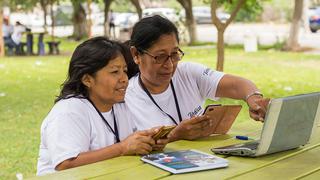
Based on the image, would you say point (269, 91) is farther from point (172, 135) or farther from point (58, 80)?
point (172, 135)

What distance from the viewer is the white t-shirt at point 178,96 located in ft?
9.87

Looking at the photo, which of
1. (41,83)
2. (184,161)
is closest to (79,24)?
(41,83)

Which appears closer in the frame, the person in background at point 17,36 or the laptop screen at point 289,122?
the laptop screen at point 289,122

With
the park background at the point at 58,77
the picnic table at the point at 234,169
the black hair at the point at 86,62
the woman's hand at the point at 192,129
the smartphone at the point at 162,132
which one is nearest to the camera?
the picnic table at the point at 234,169

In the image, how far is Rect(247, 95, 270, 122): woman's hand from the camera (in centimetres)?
276

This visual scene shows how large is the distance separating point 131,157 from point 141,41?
30.1 inches

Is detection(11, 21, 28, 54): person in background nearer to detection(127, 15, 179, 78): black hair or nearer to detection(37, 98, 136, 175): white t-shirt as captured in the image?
detection(127, 15, 179, 78): black hair

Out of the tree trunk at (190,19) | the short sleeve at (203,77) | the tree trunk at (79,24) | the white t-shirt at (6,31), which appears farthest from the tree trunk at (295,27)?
the short sleeve at (203,77)

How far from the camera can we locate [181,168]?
2119mm

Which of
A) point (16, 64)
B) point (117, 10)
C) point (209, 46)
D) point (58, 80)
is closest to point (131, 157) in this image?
point (58, 80)

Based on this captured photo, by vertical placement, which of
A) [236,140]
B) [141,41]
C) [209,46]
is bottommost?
[209,46]

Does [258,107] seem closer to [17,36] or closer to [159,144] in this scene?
[159,144]

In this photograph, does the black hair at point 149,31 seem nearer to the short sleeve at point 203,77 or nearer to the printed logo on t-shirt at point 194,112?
the short sleeve at point 203,77

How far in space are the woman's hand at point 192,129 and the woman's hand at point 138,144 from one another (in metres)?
0.29
